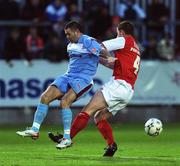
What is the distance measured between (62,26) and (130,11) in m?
2.17

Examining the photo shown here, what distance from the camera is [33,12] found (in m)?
25.1

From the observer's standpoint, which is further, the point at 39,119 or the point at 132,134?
the point at 132,134

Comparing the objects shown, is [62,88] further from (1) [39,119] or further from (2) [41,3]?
(2) [41,3]

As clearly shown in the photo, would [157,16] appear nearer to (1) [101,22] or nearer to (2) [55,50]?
(1) [101,22]

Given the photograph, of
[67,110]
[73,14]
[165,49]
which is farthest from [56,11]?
[67,110]

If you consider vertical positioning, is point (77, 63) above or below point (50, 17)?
above

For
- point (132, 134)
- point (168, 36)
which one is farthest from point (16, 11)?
point (132, 134)

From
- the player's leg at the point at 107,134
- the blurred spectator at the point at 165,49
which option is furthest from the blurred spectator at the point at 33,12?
the player's leg at the point at 107,134

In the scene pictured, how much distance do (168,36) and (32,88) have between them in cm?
442

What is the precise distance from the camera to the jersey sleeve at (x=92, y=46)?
45.9ft

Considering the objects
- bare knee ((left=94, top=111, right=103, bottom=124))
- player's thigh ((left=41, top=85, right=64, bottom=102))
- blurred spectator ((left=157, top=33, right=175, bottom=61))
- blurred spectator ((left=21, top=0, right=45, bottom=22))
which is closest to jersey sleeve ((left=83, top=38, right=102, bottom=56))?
player's thigh ((left=41, top=85, right=64, bottom=102))

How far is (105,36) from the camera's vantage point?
24391 millimetres

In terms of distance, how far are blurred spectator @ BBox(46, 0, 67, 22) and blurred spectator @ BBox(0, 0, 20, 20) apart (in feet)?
3.10

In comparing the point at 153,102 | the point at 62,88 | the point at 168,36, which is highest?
the point at 62,88
